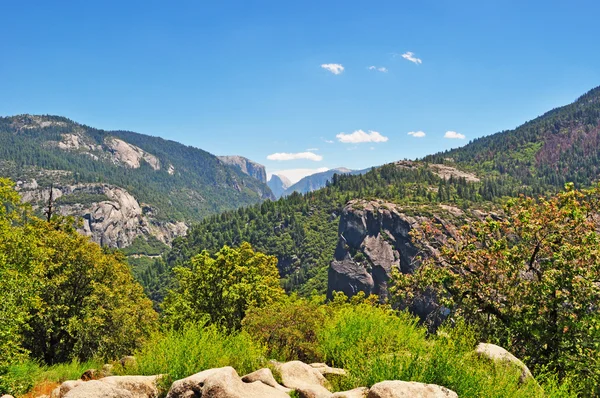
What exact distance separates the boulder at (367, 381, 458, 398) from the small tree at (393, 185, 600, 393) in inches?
277

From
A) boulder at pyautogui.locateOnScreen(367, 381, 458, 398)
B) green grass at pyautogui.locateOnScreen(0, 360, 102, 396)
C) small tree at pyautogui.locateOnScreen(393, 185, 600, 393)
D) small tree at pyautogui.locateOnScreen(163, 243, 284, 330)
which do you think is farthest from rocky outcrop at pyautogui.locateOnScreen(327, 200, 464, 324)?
boulder at pyautogui.locateOnScreen(367, 381, 458, 398)

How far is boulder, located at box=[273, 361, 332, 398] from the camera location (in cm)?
921

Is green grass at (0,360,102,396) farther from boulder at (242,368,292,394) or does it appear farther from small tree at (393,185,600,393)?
small tree at (393,185,600,393)

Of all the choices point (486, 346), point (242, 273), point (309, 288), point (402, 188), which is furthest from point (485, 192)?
point (486, 346)

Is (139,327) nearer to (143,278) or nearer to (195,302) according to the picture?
(195,302)

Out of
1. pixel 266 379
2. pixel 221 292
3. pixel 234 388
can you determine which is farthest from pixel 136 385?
pixel 221 292

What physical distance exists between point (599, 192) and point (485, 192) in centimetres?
17227

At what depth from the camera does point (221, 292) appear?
105 ft

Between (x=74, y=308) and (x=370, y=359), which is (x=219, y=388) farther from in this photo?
(x=74, y=308)

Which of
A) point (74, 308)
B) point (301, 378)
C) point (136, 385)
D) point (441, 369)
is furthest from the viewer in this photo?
point (74, 308)

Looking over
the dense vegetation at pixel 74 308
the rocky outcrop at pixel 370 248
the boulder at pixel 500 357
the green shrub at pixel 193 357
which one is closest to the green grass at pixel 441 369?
the boulder at pixel 500 357

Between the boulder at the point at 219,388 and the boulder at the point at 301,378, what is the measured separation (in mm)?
696

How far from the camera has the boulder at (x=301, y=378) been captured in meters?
9.21

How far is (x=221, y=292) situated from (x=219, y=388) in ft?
81.8
